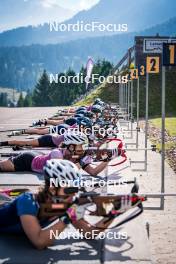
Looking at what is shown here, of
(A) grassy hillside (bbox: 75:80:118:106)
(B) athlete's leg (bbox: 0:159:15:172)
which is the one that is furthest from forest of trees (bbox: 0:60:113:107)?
(B) athlete's leg (bbox: 0:159:15:172)

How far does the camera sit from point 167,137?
23250 millimetres

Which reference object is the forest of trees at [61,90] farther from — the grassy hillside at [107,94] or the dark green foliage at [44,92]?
Result: the grassy hillside at [107,94]

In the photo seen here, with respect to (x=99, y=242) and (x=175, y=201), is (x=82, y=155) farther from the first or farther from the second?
(x=99, y=242)

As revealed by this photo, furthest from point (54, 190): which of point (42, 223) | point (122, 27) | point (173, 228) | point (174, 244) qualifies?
point (122, 27)

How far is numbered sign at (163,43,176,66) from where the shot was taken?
7759 millimetres

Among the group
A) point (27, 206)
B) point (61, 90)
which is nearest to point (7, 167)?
point (27, 206)

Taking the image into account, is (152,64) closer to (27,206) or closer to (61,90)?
(27,206)

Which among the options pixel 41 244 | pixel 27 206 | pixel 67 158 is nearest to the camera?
pixel 27 206

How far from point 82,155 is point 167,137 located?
14.9 m

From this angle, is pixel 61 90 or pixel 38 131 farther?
pixel 61 90

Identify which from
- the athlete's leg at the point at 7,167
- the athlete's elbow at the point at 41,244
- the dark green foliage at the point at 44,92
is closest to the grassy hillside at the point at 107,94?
the athlete's leg at the point at 7,167

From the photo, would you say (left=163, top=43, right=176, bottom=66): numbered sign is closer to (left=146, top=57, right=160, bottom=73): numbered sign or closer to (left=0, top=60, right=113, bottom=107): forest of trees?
(left=146, top=57, right=160, bottom=73): numbered sign

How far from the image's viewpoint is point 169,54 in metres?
7.80

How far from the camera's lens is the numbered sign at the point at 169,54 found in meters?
7.76
